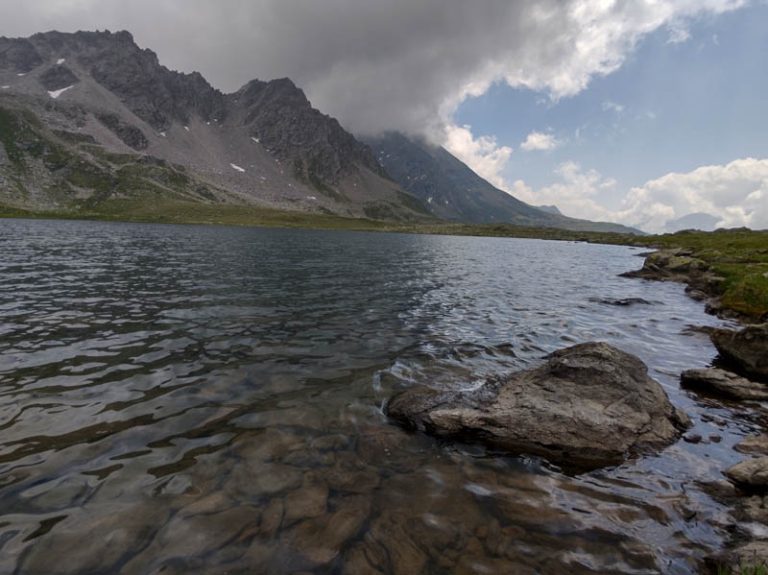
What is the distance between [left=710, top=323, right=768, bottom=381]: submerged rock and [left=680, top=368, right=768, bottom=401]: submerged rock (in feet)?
6.30

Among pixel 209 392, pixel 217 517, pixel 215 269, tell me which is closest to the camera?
pixel 217 517

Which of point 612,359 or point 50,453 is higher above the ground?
point 612,359

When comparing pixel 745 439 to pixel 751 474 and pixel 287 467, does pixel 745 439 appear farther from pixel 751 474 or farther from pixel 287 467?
pixel 287 467

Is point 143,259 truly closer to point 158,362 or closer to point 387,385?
point 158,362

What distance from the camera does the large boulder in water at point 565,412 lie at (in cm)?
1088

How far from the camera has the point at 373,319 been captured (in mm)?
24609

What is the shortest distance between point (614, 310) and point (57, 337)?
36.0m

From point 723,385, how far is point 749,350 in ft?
12.2

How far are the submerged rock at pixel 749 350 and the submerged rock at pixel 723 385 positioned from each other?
6.30ft

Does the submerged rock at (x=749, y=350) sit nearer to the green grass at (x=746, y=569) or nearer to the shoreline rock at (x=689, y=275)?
the green grass at (x=746, y=569)

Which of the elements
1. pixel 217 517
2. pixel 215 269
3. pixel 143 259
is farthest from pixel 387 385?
pixel 143 259

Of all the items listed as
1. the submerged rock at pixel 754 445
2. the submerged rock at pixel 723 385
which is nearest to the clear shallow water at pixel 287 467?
the submerged rock at pixel 754 445

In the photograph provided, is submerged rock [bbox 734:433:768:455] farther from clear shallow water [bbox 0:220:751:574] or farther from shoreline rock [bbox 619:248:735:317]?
shoreline rock [bbox 619:248:735:317]

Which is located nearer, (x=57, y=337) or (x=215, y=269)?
(x=57, y=337)
